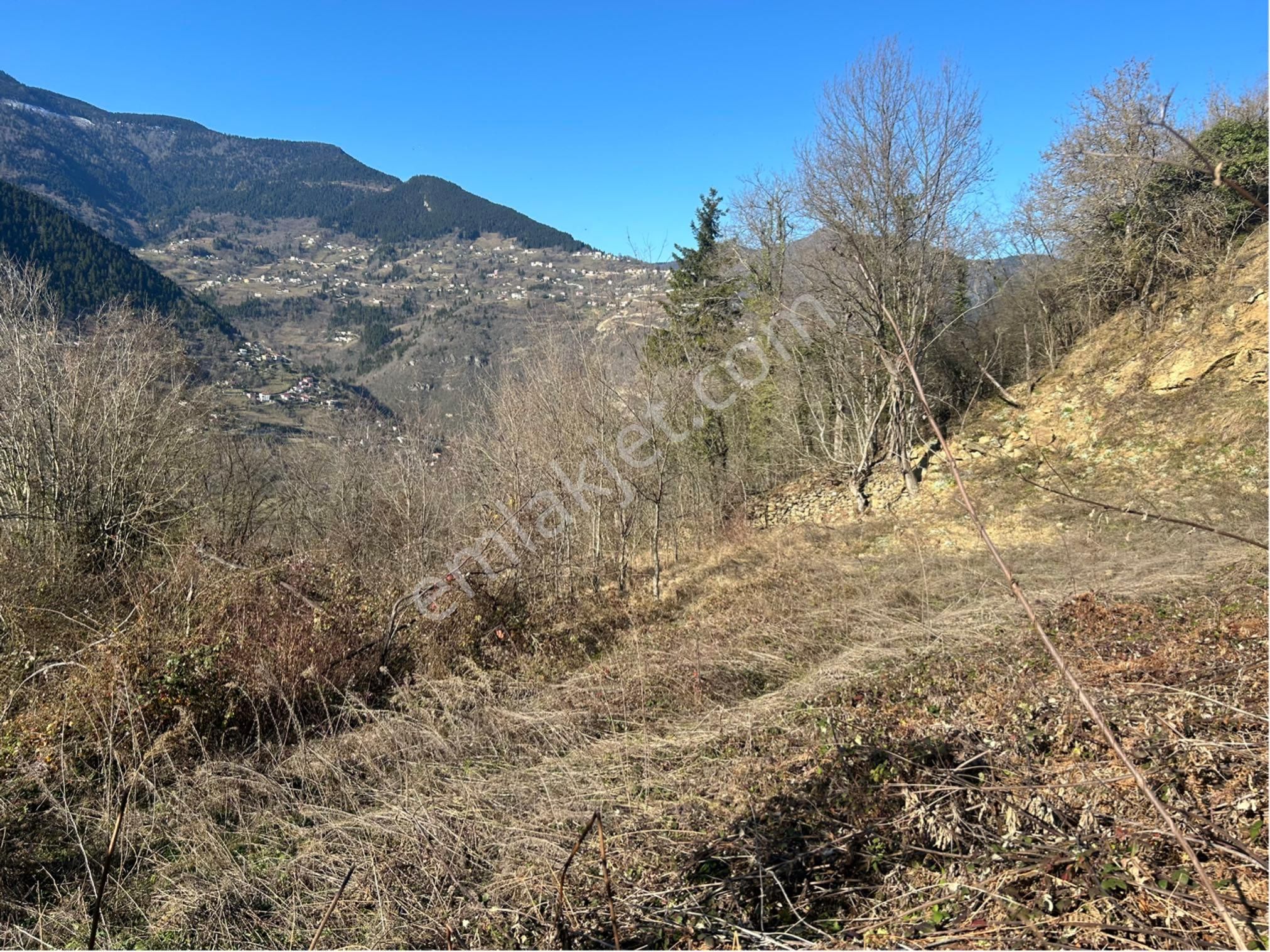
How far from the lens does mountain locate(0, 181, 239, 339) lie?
66.0 metres

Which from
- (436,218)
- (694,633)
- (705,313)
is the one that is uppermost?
(436,218)

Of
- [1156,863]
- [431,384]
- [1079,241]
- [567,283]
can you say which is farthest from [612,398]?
[567,283]

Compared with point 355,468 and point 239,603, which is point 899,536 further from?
point 355,468

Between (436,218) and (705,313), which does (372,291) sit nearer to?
(436,218)

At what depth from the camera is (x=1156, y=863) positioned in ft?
8.50

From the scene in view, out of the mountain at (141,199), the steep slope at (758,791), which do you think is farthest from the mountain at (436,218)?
the steep slope at (758,791)

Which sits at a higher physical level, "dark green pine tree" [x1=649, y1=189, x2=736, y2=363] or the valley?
the valley

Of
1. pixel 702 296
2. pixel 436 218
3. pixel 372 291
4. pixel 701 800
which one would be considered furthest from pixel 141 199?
pixel 701 800

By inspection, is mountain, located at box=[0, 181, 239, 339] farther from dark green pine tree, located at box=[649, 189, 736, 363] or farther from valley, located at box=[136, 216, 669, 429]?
dark green pine tree, located at box=[649, 189, 736, 363]

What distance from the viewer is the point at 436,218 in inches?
7101

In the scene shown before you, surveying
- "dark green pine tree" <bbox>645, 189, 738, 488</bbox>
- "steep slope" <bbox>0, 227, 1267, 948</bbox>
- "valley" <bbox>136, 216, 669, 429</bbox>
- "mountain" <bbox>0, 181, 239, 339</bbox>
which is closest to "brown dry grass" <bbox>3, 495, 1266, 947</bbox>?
"steep slope" <bbox>0, 227, 1267, 948</bbox>

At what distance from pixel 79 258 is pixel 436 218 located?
120 meters

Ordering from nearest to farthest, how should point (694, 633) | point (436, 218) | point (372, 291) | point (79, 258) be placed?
point (694, 633)
point (79, 258)
point (372, 291)
point (436, 218)

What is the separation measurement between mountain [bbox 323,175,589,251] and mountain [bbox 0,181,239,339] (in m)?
99.5
